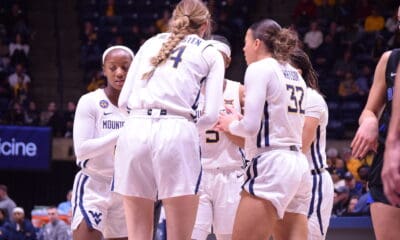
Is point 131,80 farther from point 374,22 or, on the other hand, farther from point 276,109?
point 374,22

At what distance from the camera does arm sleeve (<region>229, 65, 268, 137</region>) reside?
4.62 m

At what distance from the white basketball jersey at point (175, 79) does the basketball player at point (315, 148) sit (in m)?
1.18

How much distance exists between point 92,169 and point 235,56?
11.9m

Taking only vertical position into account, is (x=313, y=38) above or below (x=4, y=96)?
above

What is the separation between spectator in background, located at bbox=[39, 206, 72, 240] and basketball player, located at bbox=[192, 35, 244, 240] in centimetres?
637

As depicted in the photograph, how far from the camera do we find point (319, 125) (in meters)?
5.86

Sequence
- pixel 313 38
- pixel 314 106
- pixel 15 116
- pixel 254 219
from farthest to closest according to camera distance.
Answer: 1. pixel 313 38
2. pixel 15 116
3. pixel 314 106
4. pixel 254 219

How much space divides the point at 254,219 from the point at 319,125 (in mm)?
1497

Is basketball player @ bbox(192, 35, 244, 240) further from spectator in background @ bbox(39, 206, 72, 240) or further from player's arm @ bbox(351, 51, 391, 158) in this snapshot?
spectator in background @ bbox(39, 206, 72, 240)

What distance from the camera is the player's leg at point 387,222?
3.88 metres

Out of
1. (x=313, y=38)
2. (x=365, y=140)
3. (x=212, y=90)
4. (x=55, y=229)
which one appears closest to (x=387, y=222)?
(x=365, y=140)

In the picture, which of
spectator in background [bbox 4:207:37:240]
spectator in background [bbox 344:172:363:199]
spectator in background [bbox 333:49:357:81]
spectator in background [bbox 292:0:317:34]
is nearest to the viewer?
spectator in background [bbox 344:172:363:199]

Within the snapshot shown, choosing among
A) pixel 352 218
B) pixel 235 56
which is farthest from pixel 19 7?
pixel 352 218

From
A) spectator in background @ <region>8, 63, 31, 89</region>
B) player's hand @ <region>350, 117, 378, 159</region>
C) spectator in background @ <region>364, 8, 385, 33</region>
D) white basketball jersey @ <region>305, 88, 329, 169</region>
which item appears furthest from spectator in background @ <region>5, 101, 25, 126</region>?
player's hand @ <region>350, 117, 378, 159</region>
